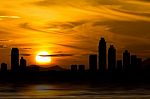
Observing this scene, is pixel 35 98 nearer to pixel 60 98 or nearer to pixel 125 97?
pixel 60 98

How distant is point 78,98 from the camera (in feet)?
286

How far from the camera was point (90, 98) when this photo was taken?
8781 centimetres

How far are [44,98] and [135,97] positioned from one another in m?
13.2

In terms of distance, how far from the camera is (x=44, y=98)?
293 ft

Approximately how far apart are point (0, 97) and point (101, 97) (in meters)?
15.1

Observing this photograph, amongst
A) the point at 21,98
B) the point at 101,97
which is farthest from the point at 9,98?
the point at 101,97

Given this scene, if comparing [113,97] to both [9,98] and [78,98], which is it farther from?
[9,98]

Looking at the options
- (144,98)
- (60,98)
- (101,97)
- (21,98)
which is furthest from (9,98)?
(144,98)

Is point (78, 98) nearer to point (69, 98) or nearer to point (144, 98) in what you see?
point (69, 98)

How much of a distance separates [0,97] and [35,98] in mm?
6637

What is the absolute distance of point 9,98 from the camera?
89812mm

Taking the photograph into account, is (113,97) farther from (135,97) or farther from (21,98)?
(21,98)

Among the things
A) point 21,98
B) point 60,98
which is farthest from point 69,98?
point 21,98

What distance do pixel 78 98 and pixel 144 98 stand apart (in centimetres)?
933
